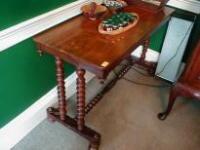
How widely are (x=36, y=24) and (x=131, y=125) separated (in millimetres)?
973

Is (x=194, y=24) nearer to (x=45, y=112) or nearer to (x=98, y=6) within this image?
(x=98, y=6)

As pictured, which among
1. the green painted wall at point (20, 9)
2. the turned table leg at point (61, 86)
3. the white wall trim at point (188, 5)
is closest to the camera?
the green painted wall at point (20, 9)

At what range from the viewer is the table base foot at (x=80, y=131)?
1591 mm

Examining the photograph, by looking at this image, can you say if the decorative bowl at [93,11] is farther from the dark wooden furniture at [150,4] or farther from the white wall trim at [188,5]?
the white wall trim at [188,5]

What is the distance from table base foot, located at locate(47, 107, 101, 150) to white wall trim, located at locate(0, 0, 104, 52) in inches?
23.6

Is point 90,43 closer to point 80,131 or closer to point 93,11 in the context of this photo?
point 93,11

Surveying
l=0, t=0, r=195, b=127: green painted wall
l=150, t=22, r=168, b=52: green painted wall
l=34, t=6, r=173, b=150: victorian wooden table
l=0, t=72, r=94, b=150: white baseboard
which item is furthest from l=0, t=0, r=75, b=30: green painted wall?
l=150, t=22, r=168, b=52: green painted wall

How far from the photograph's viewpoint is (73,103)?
195 centimetres

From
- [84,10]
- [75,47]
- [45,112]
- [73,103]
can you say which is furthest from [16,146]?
[84,10]

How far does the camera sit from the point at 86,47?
1.31m

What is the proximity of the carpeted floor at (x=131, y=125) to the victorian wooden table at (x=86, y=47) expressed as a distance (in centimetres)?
12

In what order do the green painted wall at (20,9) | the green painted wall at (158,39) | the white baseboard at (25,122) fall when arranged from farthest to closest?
the green painted wall at (158,39), the white baseboard at (25,122), the green painted wall at (20,9)

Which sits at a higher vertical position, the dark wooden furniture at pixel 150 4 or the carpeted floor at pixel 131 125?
the dark wooden furniture at pixel 150 4

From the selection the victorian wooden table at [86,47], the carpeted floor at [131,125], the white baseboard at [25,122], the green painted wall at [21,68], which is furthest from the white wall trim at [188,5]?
the white baseboard at [25,122]
